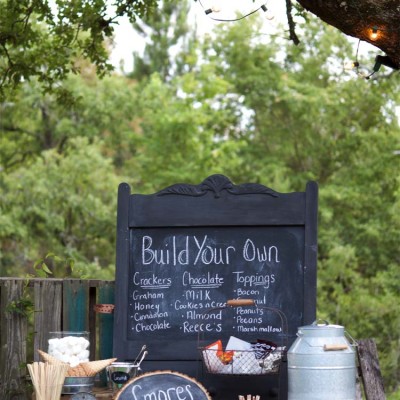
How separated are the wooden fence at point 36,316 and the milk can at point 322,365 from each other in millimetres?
1588

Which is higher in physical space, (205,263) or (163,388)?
(205,263)

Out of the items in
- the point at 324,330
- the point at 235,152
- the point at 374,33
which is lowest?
the point at 324,330

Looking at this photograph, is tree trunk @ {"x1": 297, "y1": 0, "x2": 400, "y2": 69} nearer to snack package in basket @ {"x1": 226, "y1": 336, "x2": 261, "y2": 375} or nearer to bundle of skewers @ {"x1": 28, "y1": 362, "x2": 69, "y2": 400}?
snack package in basket @ {"x1": 226, "y1": 336, "x2": 261, "y2": 375}

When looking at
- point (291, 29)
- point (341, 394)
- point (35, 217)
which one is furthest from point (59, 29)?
point (35, 217)

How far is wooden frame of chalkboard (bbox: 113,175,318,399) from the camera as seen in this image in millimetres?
5305

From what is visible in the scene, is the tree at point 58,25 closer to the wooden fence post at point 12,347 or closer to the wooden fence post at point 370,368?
the wooden fence post at point 12,347

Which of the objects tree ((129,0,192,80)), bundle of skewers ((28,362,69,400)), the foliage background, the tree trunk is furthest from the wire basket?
tree ((129,0,192,80))

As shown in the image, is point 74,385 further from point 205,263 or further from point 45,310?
point 205,263

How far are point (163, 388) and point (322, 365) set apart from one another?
2.63 ft

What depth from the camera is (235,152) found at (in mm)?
24734

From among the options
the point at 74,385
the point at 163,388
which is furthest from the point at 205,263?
the point at 74,385

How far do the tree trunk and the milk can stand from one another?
4.93 feet

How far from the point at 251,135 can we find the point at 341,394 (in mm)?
21629

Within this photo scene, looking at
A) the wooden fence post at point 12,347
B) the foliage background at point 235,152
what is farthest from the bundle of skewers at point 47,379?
the foliage background at point 235,152
